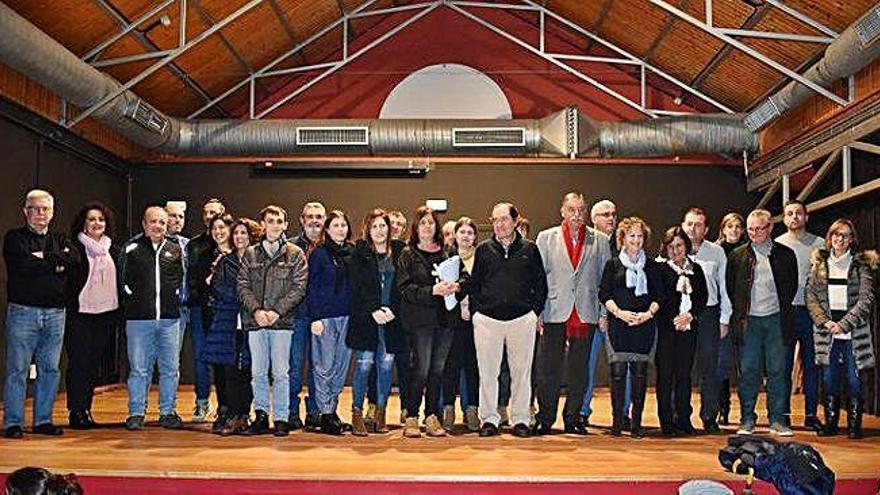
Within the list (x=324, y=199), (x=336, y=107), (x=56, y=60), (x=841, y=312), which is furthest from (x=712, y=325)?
(x=336, y=107)

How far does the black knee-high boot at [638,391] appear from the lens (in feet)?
17.7

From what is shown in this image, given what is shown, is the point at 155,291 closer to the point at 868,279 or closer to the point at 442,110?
the point at 868,279

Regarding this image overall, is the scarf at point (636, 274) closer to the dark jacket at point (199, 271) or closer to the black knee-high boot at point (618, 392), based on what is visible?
the black knee-high boot at point (618, 392)

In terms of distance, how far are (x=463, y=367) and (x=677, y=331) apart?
127cm

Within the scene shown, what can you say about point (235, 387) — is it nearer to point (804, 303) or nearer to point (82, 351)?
point (82, 351)

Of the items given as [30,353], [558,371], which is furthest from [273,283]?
[558,371]

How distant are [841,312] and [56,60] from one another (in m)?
5.71

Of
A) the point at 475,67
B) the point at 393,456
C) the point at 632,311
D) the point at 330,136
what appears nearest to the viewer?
Result: the point at 393,456

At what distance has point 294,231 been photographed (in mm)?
10719

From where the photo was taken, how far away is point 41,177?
26.8ft

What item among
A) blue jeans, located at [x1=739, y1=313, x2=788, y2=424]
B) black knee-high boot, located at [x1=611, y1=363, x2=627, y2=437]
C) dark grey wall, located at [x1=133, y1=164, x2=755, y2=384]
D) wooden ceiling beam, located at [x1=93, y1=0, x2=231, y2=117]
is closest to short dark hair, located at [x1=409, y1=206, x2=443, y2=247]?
black knee-high boot, located at [x1=611, y1=363, x2=627, y2=437]

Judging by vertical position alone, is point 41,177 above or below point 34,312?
above

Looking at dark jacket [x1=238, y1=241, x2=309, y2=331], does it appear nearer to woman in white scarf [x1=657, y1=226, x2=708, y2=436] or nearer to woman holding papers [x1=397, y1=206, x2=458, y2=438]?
woman holding papers [x1=397, y1=206, x2=458, y2=438]

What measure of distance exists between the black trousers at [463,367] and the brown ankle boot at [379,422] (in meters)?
0.37
